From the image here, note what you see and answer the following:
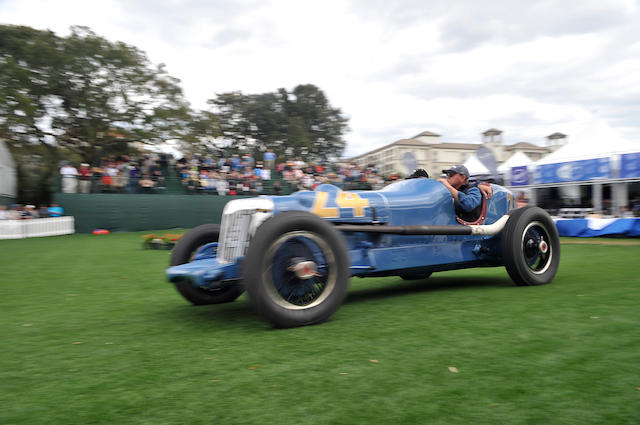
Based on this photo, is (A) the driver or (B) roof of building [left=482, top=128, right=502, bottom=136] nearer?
(A) the driver

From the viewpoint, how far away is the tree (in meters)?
22.5

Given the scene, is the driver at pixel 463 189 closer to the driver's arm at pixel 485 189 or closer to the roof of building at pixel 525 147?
the driver's arm at pixel 485 189

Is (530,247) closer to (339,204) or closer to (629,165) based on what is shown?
(339,204)

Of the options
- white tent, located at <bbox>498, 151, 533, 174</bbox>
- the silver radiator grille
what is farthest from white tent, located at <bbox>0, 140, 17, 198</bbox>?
white tent, located at <bbox>498, 151, 533, 174</bbox>

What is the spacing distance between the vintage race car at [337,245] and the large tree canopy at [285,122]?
41703 mm

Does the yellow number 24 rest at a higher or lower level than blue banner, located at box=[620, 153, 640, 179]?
lower

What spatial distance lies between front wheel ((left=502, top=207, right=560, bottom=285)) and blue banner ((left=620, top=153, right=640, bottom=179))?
40.0 ft

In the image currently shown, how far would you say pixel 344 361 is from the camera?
2.87 meters

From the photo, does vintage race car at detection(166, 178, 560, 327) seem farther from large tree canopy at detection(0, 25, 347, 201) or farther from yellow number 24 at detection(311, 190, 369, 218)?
large tree canopy at detection(0, 25, 347, 201)

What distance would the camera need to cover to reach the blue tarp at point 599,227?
A: 14367mm

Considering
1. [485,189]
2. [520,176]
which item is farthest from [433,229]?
[520,176]

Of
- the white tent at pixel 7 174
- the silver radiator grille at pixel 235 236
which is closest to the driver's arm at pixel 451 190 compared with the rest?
the silver radiator grille at pixel 235 236

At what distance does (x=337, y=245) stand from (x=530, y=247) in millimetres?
2722

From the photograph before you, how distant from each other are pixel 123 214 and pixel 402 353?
1912 cm
